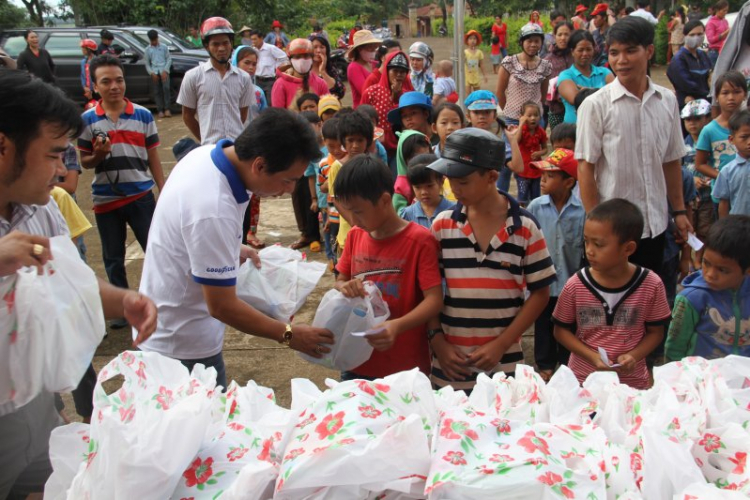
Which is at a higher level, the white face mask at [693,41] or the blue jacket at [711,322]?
the white face mask at [693,41]

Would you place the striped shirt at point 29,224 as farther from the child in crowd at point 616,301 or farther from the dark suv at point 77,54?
the dark suv at point 77,54

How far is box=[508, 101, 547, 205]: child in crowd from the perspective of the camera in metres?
5.74

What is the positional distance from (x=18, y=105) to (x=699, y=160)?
4.68 metres

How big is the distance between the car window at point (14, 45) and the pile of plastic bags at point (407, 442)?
14504 millimetres

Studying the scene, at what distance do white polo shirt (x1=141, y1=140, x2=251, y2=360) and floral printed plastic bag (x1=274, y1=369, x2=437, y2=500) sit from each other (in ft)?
2.94

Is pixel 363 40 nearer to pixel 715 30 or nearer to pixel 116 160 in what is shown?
pixel 116 160

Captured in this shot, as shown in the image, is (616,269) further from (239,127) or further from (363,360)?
(239,127)

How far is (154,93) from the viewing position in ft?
45.8

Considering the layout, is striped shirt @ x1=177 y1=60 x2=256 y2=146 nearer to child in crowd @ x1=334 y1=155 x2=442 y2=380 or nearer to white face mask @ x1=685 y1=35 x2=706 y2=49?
child in crowd @ x1=334 y1=155 x2=442 y2=380

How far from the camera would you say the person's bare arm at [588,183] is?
11.3ft

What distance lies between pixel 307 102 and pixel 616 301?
4.45m

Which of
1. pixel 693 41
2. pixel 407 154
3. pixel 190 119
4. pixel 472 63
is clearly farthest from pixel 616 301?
pixel 472 63

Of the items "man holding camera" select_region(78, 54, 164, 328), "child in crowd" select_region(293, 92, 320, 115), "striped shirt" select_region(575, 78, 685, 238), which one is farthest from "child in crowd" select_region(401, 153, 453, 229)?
"child in crowd" select_region(293, 92, 320, 115)

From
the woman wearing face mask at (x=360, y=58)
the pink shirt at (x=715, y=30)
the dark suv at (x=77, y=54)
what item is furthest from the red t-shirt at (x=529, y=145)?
the dark suv at (x=77, y=54)
